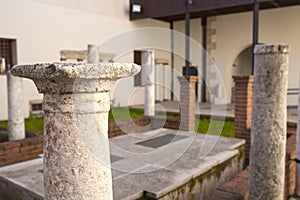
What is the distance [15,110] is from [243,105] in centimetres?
374

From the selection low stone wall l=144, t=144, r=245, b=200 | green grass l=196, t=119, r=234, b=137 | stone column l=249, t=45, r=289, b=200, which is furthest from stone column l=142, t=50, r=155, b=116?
stone column l=249, t=45, r=289, b=200

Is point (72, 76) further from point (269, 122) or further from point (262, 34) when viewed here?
point (262, 34)

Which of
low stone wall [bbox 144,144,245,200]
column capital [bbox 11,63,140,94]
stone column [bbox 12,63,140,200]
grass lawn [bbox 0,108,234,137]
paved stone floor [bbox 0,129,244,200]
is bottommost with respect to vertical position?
low stone wall [bbox 144,144,245,200]

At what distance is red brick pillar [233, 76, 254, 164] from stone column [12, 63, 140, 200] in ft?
12.8

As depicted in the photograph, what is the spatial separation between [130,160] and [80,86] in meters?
2.80

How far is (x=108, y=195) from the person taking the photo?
3.81ft

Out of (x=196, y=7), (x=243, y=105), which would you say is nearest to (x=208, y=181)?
(x=243, y=105)

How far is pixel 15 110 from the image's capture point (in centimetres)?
459

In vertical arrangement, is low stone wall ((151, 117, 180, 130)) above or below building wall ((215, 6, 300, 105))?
below

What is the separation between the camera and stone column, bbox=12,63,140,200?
3.35ft

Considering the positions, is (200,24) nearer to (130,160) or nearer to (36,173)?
(130,160)

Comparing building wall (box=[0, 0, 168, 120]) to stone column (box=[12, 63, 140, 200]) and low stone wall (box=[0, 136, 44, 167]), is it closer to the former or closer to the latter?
low stone wall (box=[0, 136, 44, 167])

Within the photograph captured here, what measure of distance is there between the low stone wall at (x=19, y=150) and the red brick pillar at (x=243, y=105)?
3.29 metres

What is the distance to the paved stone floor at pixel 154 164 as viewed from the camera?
9.08 feet
